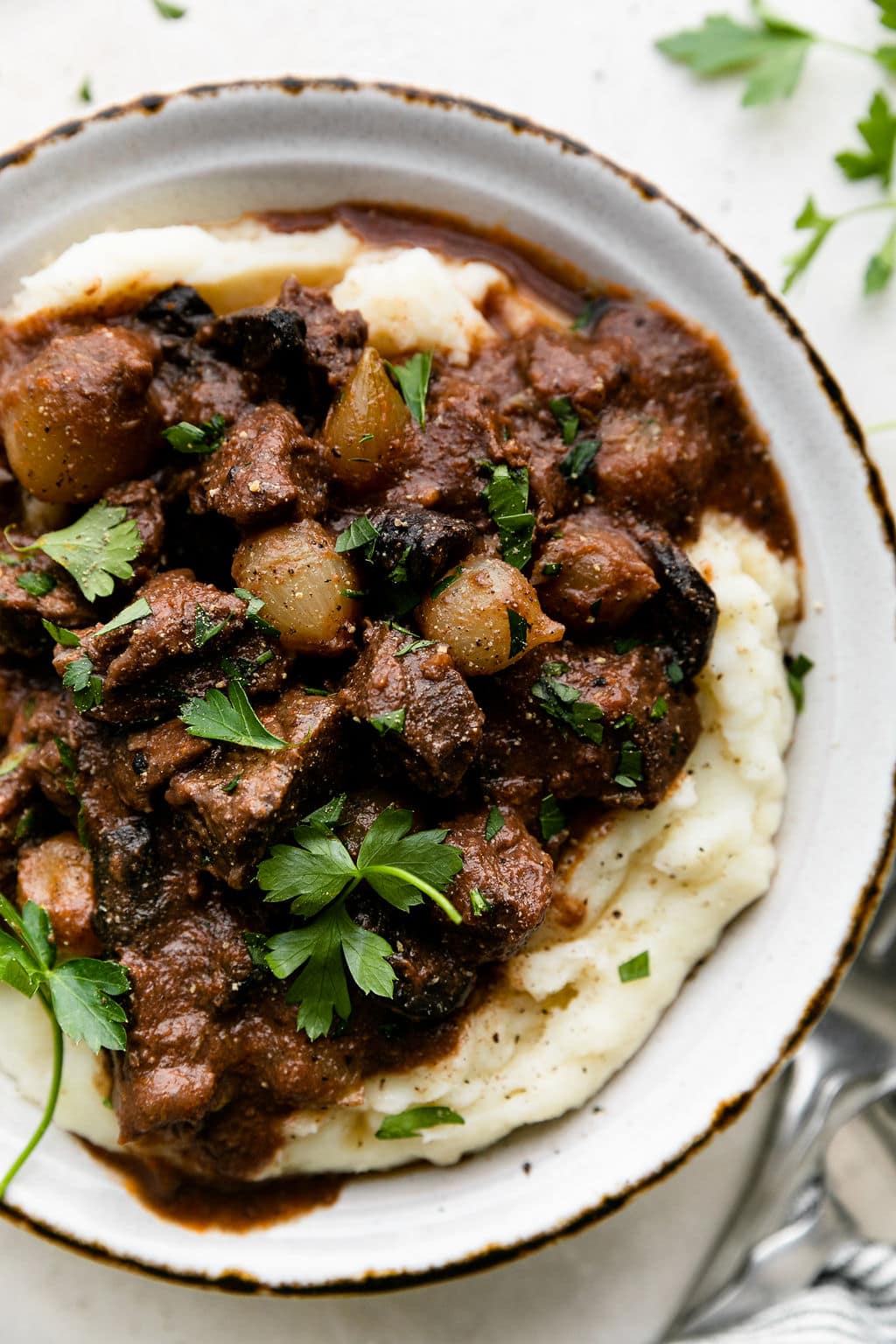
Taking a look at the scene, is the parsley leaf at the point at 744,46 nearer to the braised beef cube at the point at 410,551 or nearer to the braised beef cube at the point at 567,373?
the braised beef cube at the point at 567,373

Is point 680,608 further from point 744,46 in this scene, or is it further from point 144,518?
point 744,46

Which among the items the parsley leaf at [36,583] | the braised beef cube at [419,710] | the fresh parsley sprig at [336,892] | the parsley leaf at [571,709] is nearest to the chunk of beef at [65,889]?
the fresh parsley sprig at [336,892]

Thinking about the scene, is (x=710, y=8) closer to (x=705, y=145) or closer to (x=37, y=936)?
(x=705, y=145)

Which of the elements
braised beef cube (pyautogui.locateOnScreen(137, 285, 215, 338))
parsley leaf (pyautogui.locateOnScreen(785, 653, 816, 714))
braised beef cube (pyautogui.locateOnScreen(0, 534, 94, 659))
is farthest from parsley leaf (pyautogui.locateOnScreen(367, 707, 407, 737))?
parsley leaf (pyautogui.locateOnScreen(785, 653, 816, 714))

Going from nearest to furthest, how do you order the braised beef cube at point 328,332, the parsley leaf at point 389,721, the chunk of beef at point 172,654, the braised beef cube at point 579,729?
the parsley leaf at point 389,721 < the chunk of beef at point 172,654 < the braised beef cube at point 579,729 < the braised beef cube at point 328,332

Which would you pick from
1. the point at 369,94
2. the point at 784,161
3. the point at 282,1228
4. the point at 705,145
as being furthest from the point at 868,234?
the point at 282,1228

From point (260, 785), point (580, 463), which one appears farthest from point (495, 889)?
point (580, 463)
